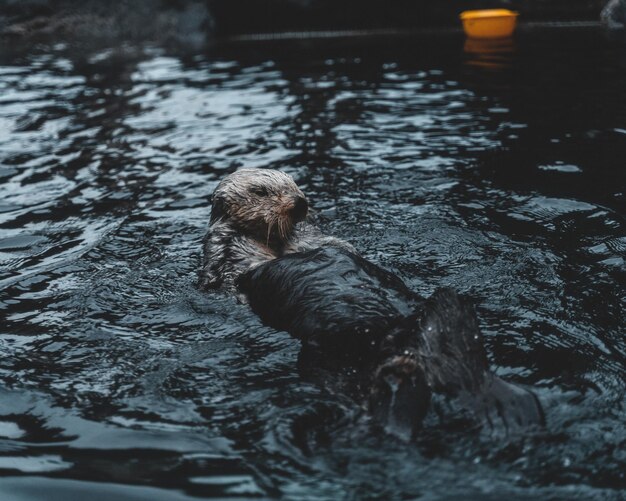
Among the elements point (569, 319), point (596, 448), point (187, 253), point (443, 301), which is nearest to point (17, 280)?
point (187, 253)

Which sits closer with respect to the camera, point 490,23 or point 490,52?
point 490,52

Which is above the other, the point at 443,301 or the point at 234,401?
the point at 443,301

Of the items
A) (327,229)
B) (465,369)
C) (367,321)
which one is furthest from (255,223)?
(465,369)

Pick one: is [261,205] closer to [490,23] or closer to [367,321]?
[367,321]

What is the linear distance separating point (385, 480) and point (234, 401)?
2.42ft

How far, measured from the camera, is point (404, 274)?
12.8 feet

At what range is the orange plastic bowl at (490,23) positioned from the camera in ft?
36.3

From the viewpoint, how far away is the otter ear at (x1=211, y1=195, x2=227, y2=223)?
4105 mm

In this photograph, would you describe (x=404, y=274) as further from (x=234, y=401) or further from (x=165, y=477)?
(x=165, y=477)

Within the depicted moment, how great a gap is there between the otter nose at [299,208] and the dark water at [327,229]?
53 centimetres

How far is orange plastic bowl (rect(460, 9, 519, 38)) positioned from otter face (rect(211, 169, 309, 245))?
7948 millimetres

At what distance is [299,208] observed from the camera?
397 cm

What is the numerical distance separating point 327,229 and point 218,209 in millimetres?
818

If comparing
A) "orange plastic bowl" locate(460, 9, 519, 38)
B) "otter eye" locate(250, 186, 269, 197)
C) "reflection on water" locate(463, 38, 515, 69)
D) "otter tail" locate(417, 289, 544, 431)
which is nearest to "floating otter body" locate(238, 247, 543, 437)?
"otter tail" locate(417, 289, 544, 431)
